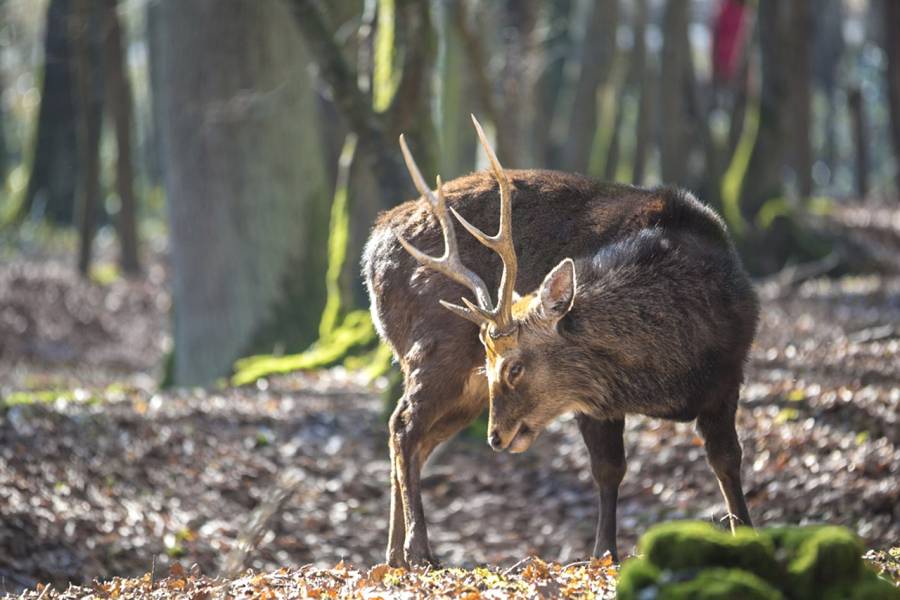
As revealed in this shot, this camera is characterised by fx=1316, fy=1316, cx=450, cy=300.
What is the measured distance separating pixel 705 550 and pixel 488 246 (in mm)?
2764

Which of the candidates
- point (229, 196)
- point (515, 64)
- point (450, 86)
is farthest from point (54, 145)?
point (515, 64)

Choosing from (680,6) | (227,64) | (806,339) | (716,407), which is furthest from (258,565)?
(680,6)

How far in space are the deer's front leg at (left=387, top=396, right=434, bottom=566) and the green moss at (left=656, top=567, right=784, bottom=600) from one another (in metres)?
2.82

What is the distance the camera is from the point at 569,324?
6785 mm

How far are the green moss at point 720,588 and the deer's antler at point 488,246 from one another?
96.1 inches

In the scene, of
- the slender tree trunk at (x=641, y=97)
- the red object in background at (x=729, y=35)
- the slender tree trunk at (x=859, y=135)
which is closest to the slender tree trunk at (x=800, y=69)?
the slender tree trunk at (x=859, y=135)

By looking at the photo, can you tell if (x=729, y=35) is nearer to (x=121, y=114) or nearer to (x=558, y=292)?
(x=121, y=114)

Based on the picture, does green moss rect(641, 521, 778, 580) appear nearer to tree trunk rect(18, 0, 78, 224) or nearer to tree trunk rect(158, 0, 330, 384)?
tree trunk rect(158, 0, 330, 384)

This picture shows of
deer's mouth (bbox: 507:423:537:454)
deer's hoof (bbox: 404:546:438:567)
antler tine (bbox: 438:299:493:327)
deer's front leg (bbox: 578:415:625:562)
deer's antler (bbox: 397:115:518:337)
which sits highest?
deer's antler (bbox: 397:115:518:337)

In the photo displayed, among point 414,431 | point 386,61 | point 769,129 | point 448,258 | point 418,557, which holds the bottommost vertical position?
point 418,557

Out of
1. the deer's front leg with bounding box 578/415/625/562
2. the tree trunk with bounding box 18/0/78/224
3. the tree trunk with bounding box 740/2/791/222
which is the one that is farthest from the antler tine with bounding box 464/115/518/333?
the tree trunk with bounding box 18/0/78/224

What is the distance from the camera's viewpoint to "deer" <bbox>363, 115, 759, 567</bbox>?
671cm

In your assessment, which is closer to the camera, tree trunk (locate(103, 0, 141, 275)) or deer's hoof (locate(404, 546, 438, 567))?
deer's hoof (locate(404, 546, 438, 567))

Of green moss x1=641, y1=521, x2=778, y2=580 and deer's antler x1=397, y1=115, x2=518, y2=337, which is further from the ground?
deer's antler x1=397, y1=115, x2=518, y2=337
